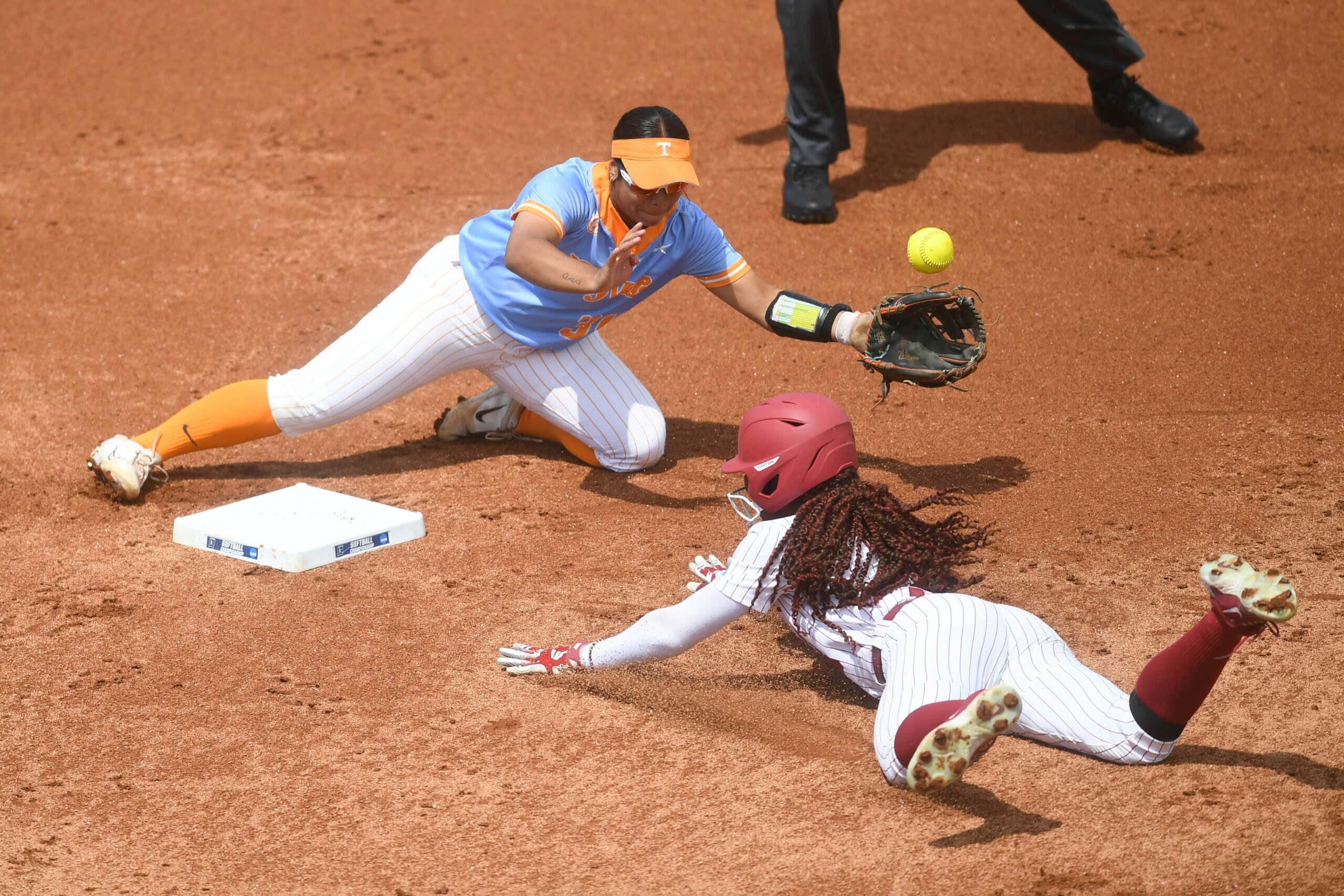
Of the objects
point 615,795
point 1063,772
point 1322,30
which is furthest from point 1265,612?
point 1322,30

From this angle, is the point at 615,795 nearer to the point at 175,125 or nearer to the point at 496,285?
the point at 496,285

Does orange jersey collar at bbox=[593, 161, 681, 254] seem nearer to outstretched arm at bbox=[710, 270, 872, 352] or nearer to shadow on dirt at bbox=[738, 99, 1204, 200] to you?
outstretched arm at bbox=[710, 270, 872, 352]

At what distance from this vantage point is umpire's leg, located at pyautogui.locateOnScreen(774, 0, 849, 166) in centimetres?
630

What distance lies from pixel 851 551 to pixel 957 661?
390 mm

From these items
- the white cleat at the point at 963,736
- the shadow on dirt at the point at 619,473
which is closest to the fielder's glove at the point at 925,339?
the shadow on dirt at the point at 619,473

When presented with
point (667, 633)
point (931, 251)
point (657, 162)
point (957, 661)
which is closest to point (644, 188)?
point (657, 162)

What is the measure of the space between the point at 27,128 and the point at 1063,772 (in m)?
7.49

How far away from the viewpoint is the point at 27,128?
8.10m

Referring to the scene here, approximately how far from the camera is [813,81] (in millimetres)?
6398

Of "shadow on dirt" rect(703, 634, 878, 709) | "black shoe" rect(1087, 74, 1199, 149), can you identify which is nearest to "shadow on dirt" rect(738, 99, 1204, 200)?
"black shoe" rect(1087, 74, 1199, 149)

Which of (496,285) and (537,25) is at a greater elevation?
(537,25)

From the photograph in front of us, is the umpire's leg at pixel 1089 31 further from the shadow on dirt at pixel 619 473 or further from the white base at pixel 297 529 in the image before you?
the white base at pixel 297 529

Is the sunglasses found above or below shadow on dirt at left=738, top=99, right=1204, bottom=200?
above

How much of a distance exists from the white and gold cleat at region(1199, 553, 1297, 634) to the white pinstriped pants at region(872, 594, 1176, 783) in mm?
426
